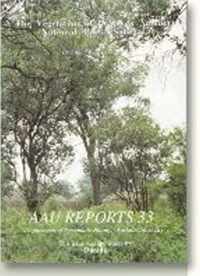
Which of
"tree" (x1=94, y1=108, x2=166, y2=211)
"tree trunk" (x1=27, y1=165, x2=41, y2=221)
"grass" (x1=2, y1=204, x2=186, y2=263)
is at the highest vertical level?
"tree" (x1=94, y1=108, x2=166, y2=211)

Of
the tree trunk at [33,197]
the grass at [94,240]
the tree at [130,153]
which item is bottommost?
the grass at [94,240]

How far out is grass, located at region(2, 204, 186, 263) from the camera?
156 centimetres

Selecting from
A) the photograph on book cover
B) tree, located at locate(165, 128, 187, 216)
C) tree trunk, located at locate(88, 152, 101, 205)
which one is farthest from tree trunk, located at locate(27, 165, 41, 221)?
tree, located at locate(165, 128, 187, 216)

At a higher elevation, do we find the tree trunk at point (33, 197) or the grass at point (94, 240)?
the tree trunk at point (33, 197)

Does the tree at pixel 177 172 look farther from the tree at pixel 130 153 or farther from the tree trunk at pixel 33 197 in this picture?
the tree trunk at pixel 33 197

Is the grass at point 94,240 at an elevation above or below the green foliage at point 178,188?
below

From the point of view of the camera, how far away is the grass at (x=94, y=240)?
5.13 ft

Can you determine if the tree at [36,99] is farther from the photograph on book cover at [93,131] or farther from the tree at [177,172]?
the tree at [177,172]

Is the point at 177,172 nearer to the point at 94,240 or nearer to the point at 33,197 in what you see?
the point at 94,240

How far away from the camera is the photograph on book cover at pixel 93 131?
157cm

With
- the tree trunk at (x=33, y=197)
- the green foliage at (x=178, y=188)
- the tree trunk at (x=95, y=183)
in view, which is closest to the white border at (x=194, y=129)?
the green foliage at (x=178, y=188)

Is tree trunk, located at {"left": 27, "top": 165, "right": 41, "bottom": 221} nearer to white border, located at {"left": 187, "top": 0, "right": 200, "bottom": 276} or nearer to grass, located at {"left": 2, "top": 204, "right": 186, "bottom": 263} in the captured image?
grass, located at {"left": 2, "top": 204, "right": 186, "bottom": 263}

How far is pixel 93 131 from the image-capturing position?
5.25ft

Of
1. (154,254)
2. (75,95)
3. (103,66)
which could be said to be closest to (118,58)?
(103,66)
